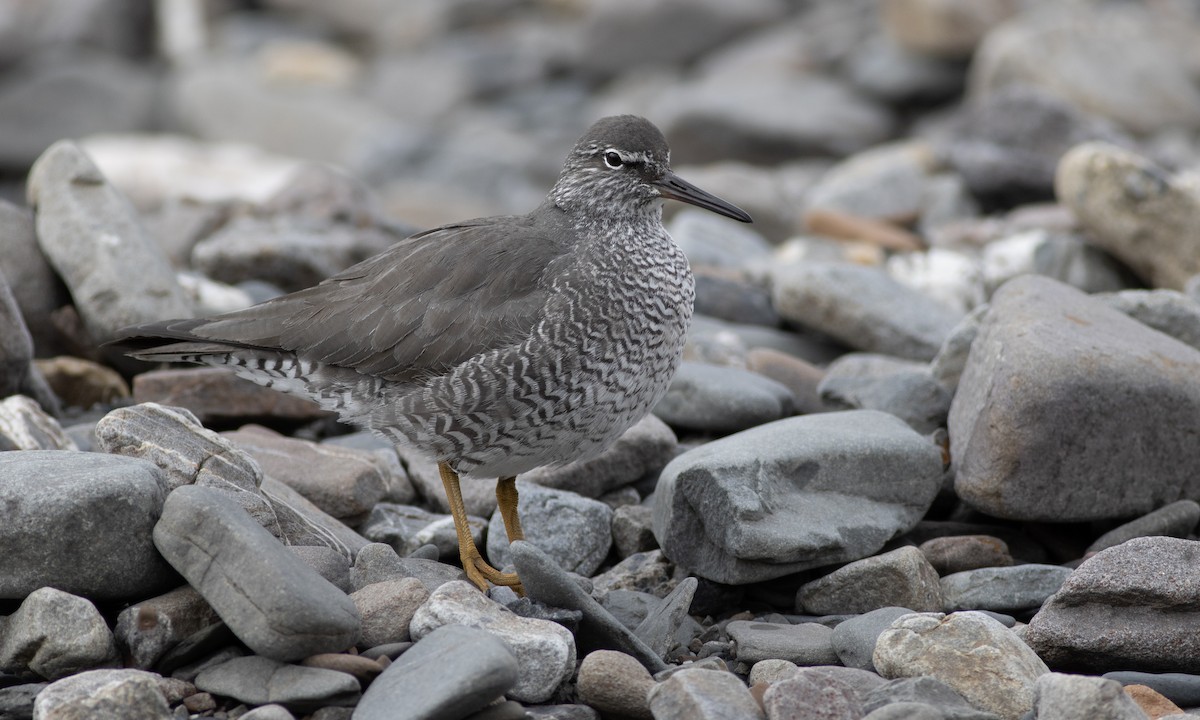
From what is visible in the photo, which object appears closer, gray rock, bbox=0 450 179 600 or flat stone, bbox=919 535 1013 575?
gray rock, bbox=0 450 179 600

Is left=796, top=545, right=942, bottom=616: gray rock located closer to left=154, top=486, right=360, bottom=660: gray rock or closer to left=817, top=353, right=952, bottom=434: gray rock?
left=817, top=353, right=952, bottom=434: gray rock

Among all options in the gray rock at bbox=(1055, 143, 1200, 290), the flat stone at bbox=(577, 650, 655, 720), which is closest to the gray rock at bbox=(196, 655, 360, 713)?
the flat stone at bbox=(577, 650, 655, 720)

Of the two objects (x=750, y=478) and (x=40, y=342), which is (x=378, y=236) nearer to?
(x=40, y=342)

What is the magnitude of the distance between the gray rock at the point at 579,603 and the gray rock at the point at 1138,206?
608cm

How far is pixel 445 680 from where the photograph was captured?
4461 mm

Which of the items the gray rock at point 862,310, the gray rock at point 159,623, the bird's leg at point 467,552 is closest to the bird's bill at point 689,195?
the bird's leg at point 467,552

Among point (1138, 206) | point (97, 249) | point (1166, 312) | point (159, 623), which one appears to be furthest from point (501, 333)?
point (1138, 206)

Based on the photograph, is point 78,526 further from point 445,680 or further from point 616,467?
point 616,467

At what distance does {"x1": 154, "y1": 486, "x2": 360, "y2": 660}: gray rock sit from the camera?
15.3 feet

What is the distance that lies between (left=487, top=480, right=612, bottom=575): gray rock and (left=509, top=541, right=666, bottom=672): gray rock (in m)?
1.18

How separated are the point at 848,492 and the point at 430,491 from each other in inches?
97.0

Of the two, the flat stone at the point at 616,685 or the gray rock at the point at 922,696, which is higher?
the gray rock at the point at 922,696

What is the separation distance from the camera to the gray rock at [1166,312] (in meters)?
7.63

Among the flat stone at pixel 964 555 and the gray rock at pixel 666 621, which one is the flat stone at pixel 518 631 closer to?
the gray rock at pixel 666 621
